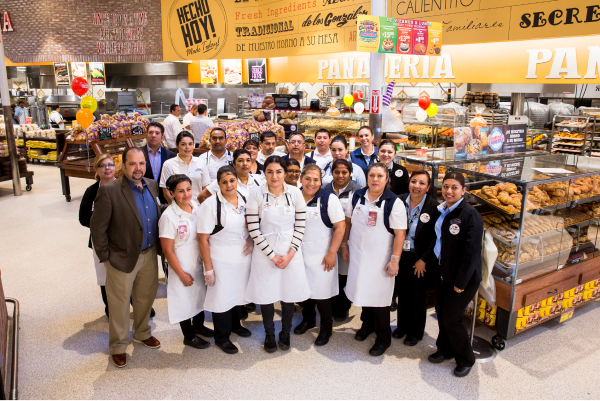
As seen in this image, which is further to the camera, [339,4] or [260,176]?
[339,4]

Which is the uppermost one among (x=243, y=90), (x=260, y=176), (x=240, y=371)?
(x=243, y=90)

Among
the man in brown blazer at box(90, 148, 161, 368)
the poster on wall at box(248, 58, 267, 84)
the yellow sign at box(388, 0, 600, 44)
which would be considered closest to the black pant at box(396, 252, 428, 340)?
the man in brown blazer at box(90, 148, 161, 368)

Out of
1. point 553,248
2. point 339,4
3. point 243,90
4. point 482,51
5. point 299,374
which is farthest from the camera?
point 243,90

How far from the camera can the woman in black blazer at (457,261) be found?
322cm

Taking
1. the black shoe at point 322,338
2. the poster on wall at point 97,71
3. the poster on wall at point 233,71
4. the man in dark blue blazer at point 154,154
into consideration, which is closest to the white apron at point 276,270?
the black shoe at point 322,338

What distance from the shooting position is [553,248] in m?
4.14

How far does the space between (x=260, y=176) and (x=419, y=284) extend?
66.6 inches

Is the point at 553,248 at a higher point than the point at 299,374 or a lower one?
higher

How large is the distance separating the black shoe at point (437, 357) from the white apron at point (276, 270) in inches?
43.8

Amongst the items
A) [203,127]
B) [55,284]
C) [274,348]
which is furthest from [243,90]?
[274,348]

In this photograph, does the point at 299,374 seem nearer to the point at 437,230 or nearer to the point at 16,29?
the point at 437,230

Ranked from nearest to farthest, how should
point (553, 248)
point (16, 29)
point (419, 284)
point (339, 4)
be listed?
point (419, 284) < point (553, 248) < point (339, 4) < point (16, 29)

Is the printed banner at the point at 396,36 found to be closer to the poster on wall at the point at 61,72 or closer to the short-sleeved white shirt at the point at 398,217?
the short-sleeved white shirt at the point at 398,217

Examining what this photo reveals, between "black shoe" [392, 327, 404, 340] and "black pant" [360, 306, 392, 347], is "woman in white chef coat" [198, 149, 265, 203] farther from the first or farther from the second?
"black shoe" [392, 327, 404, 340]
